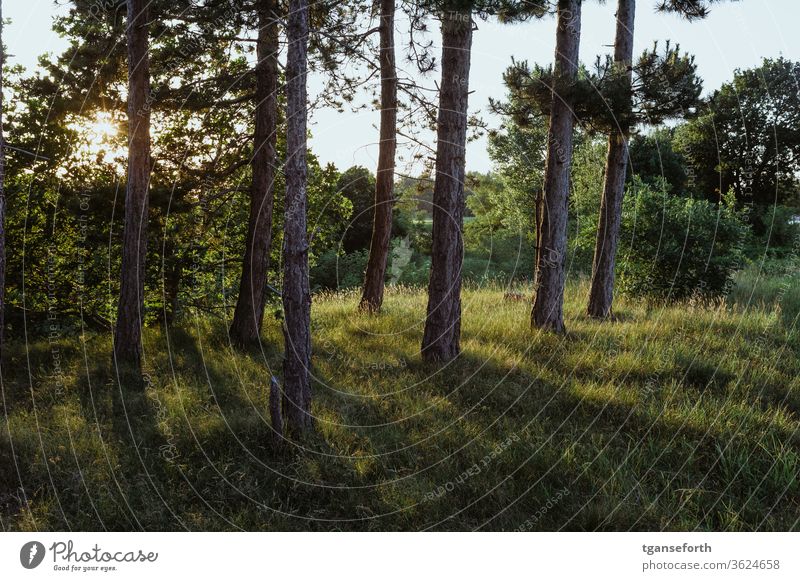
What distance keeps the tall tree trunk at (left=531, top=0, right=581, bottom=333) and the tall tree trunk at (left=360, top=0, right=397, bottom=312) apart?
389cm

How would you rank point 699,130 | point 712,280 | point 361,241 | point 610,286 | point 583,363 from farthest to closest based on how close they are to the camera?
point 361,241 < point 699,130 < point 712,280 < point 610,286 < point 583,363

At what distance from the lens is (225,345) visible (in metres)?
11.0

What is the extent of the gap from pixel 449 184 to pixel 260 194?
4091 mm

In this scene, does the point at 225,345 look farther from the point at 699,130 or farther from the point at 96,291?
the point at 699,130

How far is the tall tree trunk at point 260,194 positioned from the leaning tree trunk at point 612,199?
673 cm

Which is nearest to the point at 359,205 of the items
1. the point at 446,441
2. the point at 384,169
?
the point at 384,169

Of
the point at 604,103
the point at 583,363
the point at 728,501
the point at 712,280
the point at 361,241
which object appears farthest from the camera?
the point at 361,241

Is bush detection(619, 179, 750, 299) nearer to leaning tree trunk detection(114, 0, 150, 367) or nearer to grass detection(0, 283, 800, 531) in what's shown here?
grass detection(0, 283, 800, 531)

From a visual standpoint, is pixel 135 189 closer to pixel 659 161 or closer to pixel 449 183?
pixel 449 183

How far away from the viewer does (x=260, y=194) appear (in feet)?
35.2

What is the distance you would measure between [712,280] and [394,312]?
27.0 ft

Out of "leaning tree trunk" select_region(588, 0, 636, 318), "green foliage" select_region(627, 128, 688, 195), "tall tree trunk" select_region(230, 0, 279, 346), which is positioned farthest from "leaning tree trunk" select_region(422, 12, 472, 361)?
"green foliage" select_region(627, 128, 688, 195)

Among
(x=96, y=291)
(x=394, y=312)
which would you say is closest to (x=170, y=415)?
(x=394, y=312)

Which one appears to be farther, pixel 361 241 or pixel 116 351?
pixel 361 241
